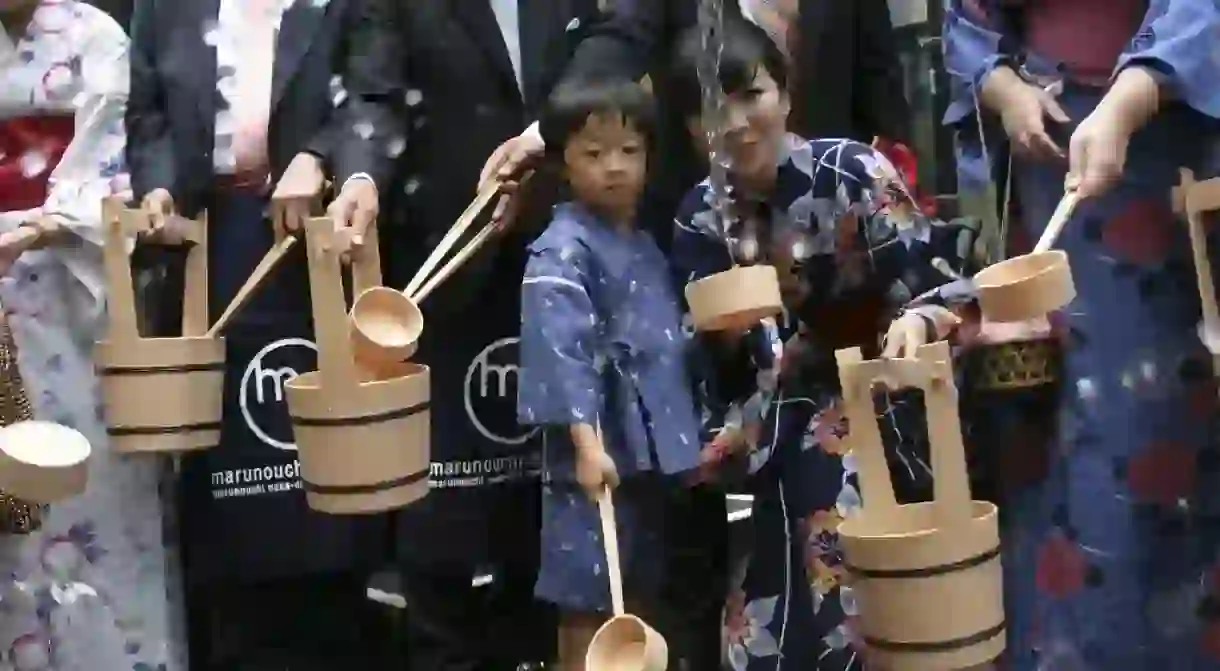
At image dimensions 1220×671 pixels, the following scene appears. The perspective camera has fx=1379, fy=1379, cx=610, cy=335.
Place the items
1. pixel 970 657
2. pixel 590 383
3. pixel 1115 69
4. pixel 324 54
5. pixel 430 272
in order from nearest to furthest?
pixel 970 657 → pixel 1115 69 → pixel 590 383 → pixel 430 272 → pixel 324 54

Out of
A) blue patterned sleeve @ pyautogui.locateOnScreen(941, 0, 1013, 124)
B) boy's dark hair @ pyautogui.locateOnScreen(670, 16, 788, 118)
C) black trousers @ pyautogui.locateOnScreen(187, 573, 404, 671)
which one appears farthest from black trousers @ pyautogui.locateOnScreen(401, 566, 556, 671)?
blue patterned sleeve @ pyautogui.locateOnScreen(941, 0, 1013, 124)

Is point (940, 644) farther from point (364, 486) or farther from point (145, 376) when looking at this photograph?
point (145, 376)

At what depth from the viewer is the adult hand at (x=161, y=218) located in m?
1.47

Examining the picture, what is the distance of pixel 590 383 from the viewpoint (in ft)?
4.13

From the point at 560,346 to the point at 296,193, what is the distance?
A: 37 cm

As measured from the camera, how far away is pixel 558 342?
1266 mm

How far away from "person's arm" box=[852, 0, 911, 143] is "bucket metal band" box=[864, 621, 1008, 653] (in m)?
0.60

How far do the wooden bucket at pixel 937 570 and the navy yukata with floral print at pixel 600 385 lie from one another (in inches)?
11.3

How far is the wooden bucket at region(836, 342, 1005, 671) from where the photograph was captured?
1.01 m

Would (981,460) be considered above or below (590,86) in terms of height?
below

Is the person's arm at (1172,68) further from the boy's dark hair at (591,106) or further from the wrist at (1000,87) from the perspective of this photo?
the boy's dark hair at (591,106)

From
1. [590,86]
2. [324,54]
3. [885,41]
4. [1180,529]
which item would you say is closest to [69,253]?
[324,54]

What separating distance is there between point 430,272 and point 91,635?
0.60 m

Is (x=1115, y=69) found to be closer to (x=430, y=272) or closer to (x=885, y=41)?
(x=885, y=41)
